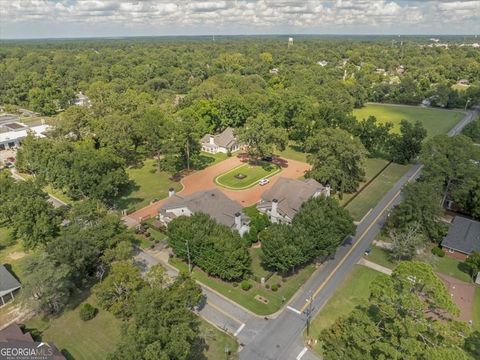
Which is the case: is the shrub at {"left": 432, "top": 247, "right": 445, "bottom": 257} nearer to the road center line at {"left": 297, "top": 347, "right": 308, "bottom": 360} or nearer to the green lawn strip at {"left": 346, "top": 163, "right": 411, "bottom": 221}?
the green lawn strip at {"left": 346, "top": 163, "right": 411, "bottom": 221}

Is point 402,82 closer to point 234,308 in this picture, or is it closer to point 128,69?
point 128,69

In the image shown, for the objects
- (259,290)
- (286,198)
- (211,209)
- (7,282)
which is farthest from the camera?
(286,198)

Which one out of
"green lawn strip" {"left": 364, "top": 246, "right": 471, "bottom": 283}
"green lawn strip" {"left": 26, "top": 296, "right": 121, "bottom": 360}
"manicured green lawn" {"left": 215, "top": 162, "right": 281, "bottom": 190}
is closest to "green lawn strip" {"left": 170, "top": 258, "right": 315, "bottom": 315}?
"green lawn strip" {"left": 364, "top": 246, "right": 471, "bottom": 283}

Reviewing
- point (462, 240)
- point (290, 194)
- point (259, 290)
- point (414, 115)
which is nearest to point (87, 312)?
point (259, 290)

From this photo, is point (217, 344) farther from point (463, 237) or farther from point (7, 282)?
point (463, 237)

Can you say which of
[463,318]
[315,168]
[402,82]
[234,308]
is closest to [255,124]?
[315,168]

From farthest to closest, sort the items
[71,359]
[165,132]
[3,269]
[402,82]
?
[402,82]
[165,132]
[3,269]
[71,359]
